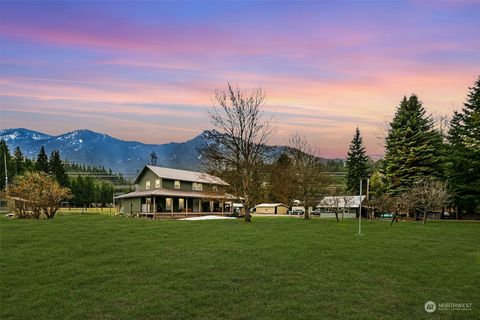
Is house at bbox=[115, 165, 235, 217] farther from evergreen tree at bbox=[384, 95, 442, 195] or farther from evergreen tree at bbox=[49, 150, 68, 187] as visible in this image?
evergreen tree at bbox=[49, 150, 68, 187]

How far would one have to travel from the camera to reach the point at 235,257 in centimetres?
1241

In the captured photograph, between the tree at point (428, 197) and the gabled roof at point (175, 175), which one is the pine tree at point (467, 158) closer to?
the tree at point (428, 197)

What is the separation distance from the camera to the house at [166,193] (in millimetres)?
45438

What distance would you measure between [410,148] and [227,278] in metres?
37.8

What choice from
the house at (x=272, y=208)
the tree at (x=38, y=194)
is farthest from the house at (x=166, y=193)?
the house at (x=272, y=208)

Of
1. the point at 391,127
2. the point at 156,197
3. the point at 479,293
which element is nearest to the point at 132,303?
the point at 479,293

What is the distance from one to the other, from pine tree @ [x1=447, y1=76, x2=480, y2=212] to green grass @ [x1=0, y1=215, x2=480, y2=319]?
2447 centimetres

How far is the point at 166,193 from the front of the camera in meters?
44.4

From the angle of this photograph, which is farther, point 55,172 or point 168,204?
point 55,172

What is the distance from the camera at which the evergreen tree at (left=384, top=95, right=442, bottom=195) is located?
41.2 metres

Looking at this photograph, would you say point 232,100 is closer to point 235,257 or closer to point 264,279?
point 235,257

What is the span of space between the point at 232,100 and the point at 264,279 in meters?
23.3

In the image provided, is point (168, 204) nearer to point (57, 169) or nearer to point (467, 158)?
point (467, 158)

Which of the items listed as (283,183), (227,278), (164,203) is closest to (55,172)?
(164,203)
